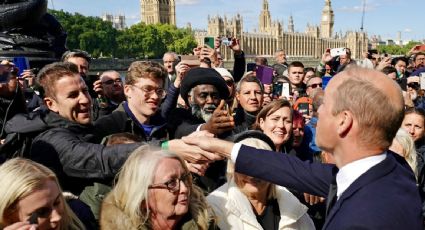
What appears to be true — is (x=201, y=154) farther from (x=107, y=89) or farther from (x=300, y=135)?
(x=107, y=89)

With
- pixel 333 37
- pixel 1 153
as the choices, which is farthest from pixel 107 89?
pixel 333 37

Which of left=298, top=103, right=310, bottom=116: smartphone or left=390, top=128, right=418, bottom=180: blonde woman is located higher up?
left=298, top=103, right=310, bottom=116: smartphone

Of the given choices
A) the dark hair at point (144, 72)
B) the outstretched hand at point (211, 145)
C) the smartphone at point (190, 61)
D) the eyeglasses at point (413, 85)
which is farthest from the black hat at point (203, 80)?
the eyeglasses at point (413, 85)

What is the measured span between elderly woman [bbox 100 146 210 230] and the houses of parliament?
69.1m

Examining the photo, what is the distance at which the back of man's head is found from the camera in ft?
8.31

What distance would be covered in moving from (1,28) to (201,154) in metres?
5.25

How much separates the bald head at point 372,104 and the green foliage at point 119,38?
50.8 metres

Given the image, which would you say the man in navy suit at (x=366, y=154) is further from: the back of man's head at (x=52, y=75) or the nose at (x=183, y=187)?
the back of man's head at (x=52, y=75)

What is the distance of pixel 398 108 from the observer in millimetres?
1593

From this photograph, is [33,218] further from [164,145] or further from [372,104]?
[372,104]

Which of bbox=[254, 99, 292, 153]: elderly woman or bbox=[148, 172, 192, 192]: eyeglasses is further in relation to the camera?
bbox=[254, 99, 292, 153]: elderly woman

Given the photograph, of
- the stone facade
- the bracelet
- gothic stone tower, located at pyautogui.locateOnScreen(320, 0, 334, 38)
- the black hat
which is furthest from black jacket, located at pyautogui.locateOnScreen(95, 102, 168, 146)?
gothic stone tower, located at pyautogui.locateOnScreen(320, 0, 334, 38)

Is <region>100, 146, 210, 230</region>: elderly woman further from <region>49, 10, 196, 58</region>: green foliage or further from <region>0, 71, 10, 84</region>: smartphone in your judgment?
<region>49, 10, 196, 58</region>: green foliage

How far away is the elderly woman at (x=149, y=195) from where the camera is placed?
6.58 feet
